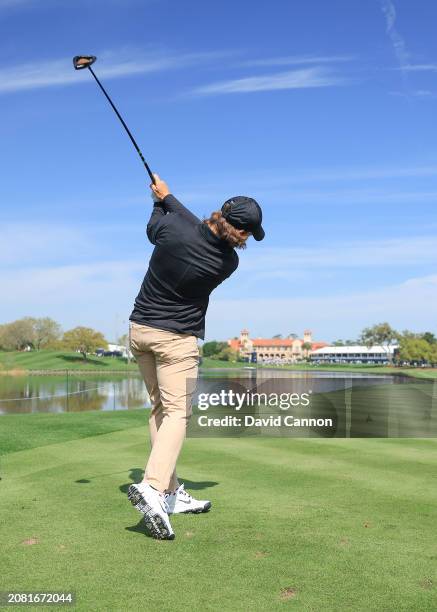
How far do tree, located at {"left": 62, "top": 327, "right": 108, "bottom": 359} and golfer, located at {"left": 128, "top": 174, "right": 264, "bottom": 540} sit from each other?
117604 mm

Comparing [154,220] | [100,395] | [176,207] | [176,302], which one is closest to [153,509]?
[176,302]

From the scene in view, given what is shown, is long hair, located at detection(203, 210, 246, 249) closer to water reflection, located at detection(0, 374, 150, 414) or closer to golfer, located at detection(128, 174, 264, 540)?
golfer, located at detection(128, 174, 264, 540)

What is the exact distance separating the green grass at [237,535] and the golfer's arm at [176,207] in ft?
7.49

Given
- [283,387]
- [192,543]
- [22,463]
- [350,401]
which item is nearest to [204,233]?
[192,543]

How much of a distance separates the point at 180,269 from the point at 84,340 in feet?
389

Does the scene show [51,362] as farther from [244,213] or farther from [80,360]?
[244,213]

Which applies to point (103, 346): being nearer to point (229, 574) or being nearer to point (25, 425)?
point (25, 425)

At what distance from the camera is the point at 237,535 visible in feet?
14.1

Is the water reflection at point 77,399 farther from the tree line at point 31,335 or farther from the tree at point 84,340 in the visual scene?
the tree line at point 31,335

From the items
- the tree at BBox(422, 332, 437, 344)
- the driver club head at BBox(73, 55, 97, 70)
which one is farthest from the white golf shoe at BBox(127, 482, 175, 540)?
the tree at BBox(422, 332, 437, 344)

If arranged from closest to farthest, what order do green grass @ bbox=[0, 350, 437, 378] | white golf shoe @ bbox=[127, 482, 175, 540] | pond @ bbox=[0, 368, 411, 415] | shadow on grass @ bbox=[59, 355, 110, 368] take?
white golf shoe @ bbox=[127, 482, 175, 540]
pond @ bbox=[0, 368, 411, 415]
green grass @ bbox=[0, 350, 437, 378]
shadow on grass @ bbox=[59, 355, 110, 368]

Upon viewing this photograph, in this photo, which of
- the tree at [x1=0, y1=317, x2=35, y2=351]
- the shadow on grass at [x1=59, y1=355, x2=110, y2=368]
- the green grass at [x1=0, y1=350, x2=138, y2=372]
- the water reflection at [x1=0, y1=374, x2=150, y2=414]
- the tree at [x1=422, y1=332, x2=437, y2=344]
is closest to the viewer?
the water reflection at [x1=0, y1=374, x2=150, y2=414]

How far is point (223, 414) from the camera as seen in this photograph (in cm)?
1245

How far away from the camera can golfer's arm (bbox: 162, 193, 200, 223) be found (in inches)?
193
